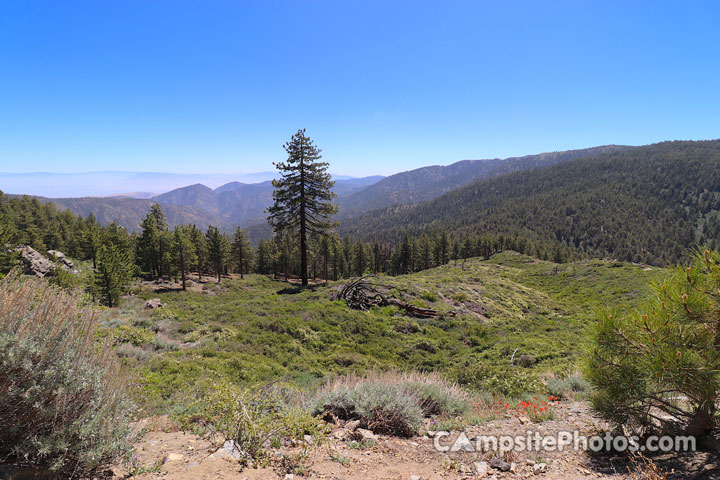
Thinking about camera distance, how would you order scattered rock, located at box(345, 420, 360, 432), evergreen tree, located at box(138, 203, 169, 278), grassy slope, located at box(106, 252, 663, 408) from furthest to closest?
evergreen tree, located at box(138, 203, 169, 278)
grassy slope, located at box(106, 252, 663, 408)
scattered rock, located at box(345, 420, 360, 432)

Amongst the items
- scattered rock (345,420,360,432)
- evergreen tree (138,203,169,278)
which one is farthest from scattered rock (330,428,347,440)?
evergreen tree (138,203,169,278)

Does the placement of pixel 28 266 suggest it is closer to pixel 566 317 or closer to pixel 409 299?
pixel 409 299

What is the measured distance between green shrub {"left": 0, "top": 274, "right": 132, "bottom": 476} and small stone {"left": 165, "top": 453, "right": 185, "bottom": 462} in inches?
24.8

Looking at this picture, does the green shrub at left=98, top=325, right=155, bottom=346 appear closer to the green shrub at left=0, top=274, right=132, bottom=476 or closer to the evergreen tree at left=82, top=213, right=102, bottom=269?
the green shrub at left=0, top=274, right=132, bottom=476

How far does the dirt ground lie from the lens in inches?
138

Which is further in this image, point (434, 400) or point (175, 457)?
point (434, 400)

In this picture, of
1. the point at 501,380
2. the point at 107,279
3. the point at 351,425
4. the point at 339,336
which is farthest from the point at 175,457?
the point at 107,279

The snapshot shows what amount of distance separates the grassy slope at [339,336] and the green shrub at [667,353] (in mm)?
1772

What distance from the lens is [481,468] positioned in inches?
158

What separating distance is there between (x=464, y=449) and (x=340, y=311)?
1103 cm

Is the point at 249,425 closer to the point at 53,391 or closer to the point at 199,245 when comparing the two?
the point at 53,391

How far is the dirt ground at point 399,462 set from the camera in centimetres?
351

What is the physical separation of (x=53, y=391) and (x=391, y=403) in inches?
180

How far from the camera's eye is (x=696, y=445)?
3.73 metres
